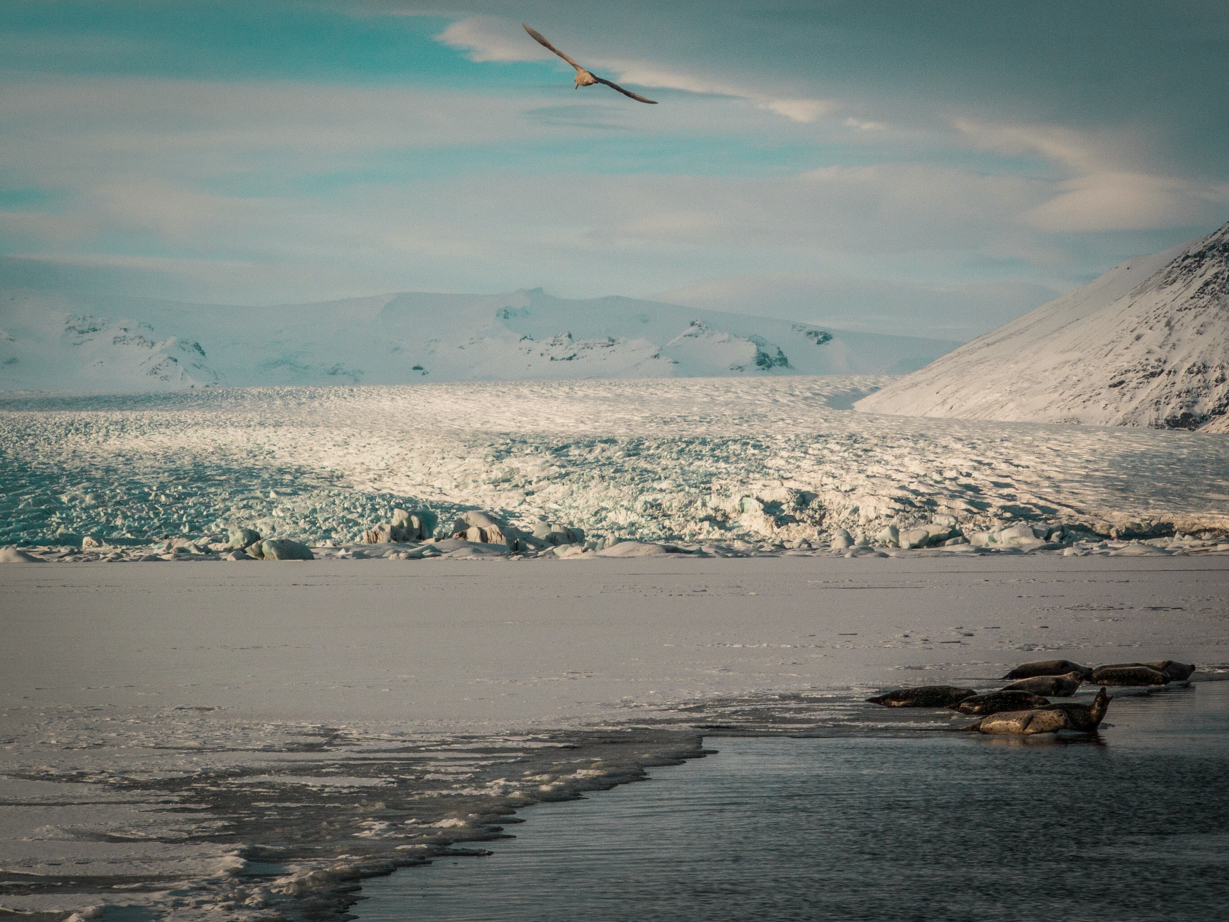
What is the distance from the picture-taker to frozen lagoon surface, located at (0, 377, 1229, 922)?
343 centimetres

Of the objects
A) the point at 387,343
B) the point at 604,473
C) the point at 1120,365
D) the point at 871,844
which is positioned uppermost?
the point at 387,343

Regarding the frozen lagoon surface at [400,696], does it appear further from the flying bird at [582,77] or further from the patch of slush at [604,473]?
the patch of slush at [604,473]

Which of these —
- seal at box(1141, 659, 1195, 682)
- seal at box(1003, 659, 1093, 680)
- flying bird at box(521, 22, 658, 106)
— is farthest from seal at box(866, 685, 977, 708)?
flying bird at box(521, 22, 658, 106)

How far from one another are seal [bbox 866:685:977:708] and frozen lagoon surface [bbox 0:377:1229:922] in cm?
16

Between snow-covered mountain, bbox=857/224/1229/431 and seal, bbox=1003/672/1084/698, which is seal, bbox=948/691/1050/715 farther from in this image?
snow-covered mountain, bbox=857/224/1229/431

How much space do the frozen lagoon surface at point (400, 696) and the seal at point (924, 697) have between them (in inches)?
6.9

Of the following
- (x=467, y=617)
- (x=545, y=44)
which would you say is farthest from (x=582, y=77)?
(x=467, y=617)

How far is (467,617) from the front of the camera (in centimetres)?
978

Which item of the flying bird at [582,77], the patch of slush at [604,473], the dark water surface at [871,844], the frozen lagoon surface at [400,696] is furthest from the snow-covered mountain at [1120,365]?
the dark water surface at [871,844]

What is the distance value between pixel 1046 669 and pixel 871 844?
3.26m

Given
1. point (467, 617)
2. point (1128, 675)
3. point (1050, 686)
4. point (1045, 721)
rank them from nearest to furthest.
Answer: point (1045, 721)
point (1050, 686)
point (1128, 675)
point (467, 617)

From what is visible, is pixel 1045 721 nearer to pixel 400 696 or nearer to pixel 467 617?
pixel 400 696

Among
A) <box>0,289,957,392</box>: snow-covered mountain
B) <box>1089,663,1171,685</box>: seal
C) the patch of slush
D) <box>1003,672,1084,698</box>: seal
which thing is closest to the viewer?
<box>1003,672,1084,698</box>: seal

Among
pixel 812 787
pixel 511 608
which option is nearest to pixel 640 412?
pixel 511 608
